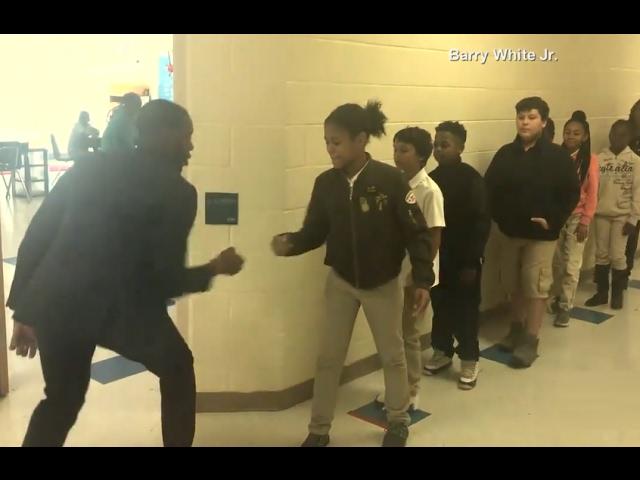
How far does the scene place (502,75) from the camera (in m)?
2.22

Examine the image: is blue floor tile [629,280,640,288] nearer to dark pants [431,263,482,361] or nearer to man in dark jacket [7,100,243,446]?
dark pants [431,263,482,361]

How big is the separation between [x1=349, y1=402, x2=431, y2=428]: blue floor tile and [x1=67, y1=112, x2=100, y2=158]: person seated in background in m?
1.20

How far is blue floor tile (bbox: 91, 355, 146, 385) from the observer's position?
155 centimetres

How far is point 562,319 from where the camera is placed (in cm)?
298

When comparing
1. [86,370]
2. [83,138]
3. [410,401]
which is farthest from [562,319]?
[83,138]

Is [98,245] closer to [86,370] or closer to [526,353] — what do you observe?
[86,370]

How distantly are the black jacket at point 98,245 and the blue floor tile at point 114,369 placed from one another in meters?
0.17

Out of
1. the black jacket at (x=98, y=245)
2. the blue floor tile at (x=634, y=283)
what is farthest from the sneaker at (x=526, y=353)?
the black jacket at (x=98, y=245)

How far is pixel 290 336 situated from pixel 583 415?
1.02 meters

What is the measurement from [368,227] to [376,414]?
70 cm

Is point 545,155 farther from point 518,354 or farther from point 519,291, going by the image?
point 518,354

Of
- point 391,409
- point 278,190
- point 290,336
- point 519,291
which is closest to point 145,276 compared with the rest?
point 278,190

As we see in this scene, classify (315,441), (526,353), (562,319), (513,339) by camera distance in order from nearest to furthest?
1. (315,441)
2. (526,353)
3. (513,339)
4. (562,319)

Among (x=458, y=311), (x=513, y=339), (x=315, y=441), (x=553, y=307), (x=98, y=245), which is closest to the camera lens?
(x=98, y=245)
